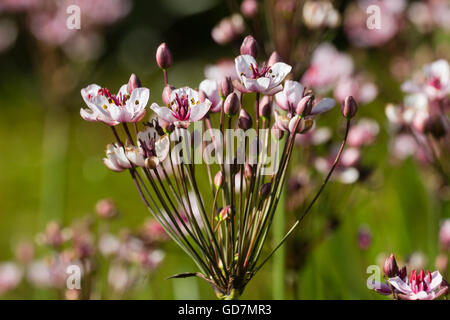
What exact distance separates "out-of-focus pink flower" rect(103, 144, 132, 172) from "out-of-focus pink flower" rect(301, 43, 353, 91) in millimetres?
660

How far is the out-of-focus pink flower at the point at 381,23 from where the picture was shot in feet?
5.68

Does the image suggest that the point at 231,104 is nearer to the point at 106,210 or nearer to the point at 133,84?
the point at 133,84

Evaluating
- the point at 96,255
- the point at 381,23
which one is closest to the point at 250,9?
the point at 96,255

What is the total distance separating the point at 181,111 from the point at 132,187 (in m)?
2.70

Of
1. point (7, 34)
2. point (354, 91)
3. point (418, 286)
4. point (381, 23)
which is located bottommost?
point (418, 286)

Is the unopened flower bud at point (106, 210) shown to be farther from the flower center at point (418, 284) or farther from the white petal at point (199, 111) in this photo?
the flower center at point (418, 284)

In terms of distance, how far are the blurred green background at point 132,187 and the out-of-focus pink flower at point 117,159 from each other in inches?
21.2

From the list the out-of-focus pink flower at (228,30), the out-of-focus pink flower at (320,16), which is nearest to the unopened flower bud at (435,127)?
the out-of-focus pink flower at (320,16)

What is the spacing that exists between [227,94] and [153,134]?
4.4 inches

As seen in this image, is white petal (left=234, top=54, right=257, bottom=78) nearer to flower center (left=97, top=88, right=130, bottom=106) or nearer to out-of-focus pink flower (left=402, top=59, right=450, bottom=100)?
flower center (left=97, top=88, right=130, bottom=106)

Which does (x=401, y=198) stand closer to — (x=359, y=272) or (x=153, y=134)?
(x=359, y=272)

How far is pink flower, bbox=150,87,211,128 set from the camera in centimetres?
74

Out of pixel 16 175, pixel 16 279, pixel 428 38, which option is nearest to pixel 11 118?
pixel 16 175

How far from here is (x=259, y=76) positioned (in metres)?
0.79
